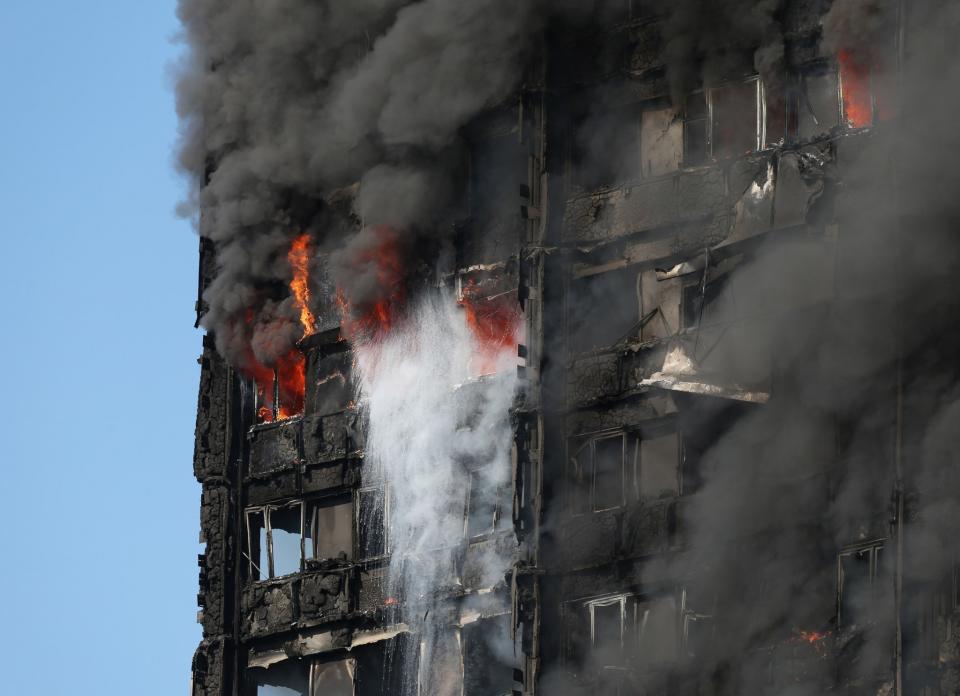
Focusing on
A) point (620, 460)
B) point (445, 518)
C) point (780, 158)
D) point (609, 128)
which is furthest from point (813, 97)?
point (445, 518)

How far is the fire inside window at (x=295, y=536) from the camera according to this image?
134 ft

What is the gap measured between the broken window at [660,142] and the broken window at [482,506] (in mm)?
5374

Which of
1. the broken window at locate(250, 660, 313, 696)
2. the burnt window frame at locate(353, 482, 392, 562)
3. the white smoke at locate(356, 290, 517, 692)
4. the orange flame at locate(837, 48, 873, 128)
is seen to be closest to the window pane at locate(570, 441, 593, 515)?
the white smoke at locate(356, 290, 517, 692)

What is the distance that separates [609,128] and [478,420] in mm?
5010

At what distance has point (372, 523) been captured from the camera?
40188mm

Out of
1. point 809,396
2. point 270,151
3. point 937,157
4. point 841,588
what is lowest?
point 841,588

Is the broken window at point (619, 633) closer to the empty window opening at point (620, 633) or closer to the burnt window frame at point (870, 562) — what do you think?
the empty window opening at point (620, 633)

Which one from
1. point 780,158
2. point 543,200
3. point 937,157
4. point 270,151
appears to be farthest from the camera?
point 270,151

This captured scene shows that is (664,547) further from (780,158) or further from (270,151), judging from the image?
(270,151)

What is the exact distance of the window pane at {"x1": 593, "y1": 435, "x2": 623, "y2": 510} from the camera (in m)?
37.2

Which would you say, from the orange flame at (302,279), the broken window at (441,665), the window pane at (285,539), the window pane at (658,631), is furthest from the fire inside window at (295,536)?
the window pane at (658,631)

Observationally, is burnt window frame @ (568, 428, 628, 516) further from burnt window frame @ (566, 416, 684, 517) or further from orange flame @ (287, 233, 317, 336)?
orange flame @ (287, 233, 317, 336)

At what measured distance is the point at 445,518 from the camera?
39.1m

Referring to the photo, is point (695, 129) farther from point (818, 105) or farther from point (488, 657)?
point (488, 657)
